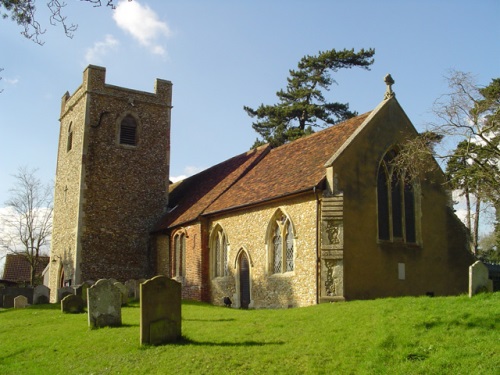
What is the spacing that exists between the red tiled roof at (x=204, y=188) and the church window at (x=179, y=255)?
0.73 m

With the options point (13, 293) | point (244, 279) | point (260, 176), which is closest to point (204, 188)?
point (260, 176)

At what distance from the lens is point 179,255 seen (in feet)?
85.9

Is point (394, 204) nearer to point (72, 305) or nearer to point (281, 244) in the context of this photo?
point (281, 244)

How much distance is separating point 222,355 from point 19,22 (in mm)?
6803

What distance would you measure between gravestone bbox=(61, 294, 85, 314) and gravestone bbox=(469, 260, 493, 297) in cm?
1238

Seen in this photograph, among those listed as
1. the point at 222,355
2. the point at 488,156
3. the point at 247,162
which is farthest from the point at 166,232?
the point at 222,355

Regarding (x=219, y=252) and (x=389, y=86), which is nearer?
(x=389, y=86)

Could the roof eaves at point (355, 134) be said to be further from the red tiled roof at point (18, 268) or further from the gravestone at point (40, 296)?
the red tiled roof at point (18, 268)

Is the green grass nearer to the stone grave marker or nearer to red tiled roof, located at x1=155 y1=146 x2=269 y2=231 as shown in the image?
red tiled roof, located at x1=155 y1=146 x2=269 y2=231

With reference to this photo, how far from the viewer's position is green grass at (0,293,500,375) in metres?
9.88

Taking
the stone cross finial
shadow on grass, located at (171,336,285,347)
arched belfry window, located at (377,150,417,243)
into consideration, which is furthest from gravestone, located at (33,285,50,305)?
the stone cross finial

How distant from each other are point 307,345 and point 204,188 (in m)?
18.0

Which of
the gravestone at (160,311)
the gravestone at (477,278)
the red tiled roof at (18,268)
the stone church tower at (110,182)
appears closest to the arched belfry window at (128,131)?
the stone church tower at (110,182)

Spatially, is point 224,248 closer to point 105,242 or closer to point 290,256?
point 290,256
